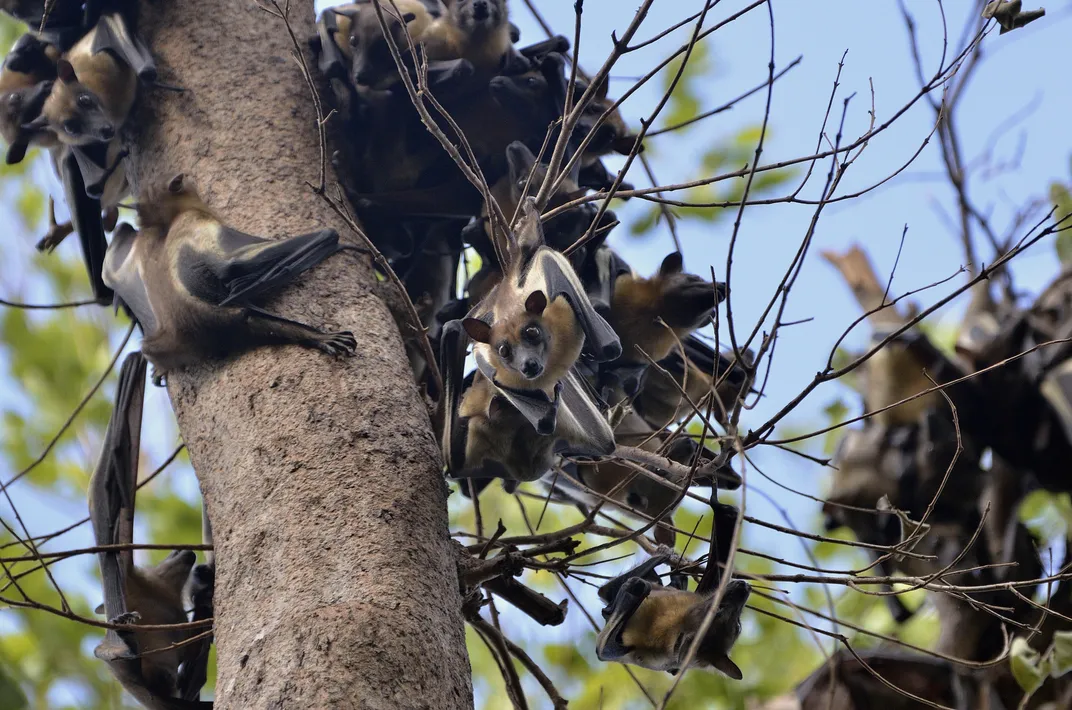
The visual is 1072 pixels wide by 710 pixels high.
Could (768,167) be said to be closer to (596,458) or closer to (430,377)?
(596,458)

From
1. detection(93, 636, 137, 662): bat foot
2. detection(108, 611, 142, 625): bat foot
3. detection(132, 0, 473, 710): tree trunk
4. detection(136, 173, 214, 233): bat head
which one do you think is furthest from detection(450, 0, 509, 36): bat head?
detection(93, 636, 137, 662): bat foot

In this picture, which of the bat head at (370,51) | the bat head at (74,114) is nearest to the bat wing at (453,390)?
the bat head at (370,51)

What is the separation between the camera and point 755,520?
337cm

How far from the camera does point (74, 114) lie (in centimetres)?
455

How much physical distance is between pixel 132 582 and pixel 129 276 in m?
1.20

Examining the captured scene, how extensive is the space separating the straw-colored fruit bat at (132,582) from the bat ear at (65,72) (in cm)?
128

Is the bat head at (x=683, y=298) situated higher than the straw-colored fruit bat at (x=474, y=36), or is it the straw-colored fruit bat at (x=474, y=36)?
the straw-colored fruit bat at (x=474, y=36)

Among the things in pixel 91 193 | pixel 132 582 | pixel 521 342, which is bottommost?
pixel 132 582

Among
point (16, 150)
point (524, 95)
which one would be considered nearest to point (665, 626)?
point (524, 95)

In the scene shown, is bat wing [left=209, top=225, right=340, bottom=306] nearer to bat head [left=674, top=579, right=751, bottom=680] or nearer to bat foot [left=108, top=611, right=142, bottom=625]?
bat foot [left=108, top=611, right=142, bottom=625]

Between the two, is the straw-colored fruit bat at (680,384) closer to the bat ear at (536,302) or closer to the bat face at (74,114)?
the bat ear at (536,302)

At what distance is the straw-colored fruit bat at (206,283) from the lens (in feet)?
11.3

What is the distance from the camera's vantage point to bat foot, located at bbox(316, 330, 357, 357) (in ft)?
10.8

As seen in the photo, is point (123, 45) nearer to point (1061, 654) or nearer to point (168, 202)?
point (168, 202)
